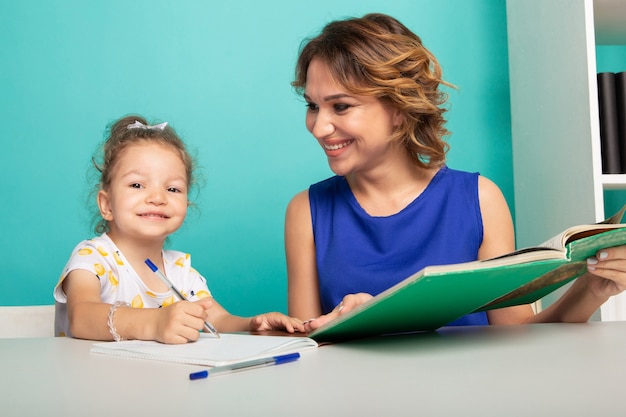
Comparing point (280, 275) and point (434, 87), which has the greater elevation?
point (434, 87)

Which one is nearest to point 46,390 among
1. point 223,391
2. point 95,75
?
point 223,391

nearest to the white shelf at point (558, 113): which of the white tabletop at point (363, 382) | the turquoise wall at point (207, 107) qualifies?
the turquoise wall at point (207, 107)

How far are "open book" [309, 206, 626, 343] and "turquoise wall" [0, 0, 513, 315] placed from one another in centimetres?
145

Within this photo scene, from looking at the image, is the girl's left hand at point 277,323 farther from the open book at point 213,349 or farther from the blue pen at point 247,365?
Answer: the blue pen at point 247,365

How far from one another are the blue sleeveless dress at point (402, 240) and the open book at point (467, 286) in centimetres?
55

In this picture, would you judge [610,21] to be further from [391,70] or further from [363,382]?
[363,382]

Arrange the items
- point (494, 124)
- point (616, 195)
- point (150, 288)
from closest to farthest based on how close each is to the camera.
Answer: point (150, 288)
point (616, 195)
point (494, 124)

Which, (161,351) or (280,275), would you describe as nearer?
(161,351)

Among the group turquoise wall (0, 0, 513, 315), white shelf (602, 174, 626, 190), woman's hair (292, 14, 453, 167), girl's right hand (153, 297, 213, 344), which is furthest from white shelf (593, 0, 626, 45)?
girl's right hand (153, 297, 213, 344)

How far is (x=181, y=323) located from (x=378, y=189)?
0.84 metres

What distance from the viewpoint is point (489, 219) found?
1.57m

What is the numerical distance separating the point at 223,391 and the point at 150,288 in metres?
0.98

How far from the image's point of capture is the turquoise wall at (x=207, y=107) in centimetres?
234

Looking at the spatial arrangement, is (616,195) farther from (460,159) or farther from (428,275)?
(428,275)
